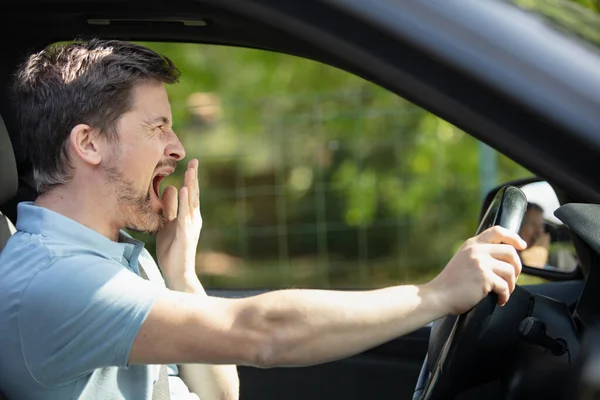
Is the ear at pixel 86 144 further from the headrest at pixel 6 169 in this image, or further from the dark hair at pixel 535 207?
the dark hair at pixel 535 207

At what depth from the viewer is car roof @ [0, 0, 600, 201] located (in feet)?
4.23

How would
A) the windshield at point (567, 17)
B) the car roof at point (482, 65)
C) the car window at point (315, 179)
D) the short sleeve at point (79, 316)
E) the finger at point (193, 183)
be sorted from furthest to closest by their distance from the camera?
the car window at point (315, 179) < the finger at point (193, 183) < the short sleeve at point (79, 316) < the windshield at point (567, 17) < the car roof at point (482, 65)

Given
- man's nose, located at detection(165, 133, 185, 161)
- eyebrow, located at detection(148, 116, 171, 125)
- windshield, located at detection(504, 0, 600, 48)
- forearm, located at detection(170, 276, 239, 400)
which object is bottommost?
forearm, located at detection(170, 276, 239, 400)

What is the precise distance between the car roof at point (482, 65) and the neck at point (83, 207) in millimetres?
653

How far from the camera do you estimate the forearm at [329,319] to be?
1.50 metres

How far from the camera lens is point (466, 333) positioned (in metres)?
1.74

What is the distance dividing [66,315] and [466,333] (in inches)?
28.3

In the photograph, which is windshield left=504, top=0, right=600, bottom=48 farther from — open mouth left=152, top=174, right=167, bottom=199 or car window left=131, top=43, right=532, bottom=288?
car window left=131, top=43, right=532, bottom=288

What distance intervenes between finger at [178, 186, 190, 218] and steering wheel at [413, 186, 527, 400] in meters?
0.64

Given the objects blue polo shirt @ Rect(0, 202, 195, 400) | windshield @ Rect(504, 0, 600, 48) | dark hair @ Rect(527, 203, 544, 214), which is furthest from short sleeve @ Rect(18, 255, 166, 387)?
dark hair @ Rect(527, 203, 544, 214)

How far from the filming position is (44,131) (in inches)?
77.5

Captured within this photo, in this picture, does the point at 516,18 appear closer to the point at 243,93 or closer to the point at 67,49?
the point at 67,49

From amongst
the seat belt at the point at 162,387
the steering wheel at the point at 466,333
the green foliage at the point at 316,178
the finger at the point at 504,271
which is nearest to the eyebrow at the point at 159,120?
the seat belt at the point at 162,387

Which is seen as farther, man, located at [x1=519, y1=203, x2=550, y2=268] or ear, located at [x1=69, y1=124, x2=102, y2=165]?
man, located at [x1=519, y1=203, x2=550, y2=268]
